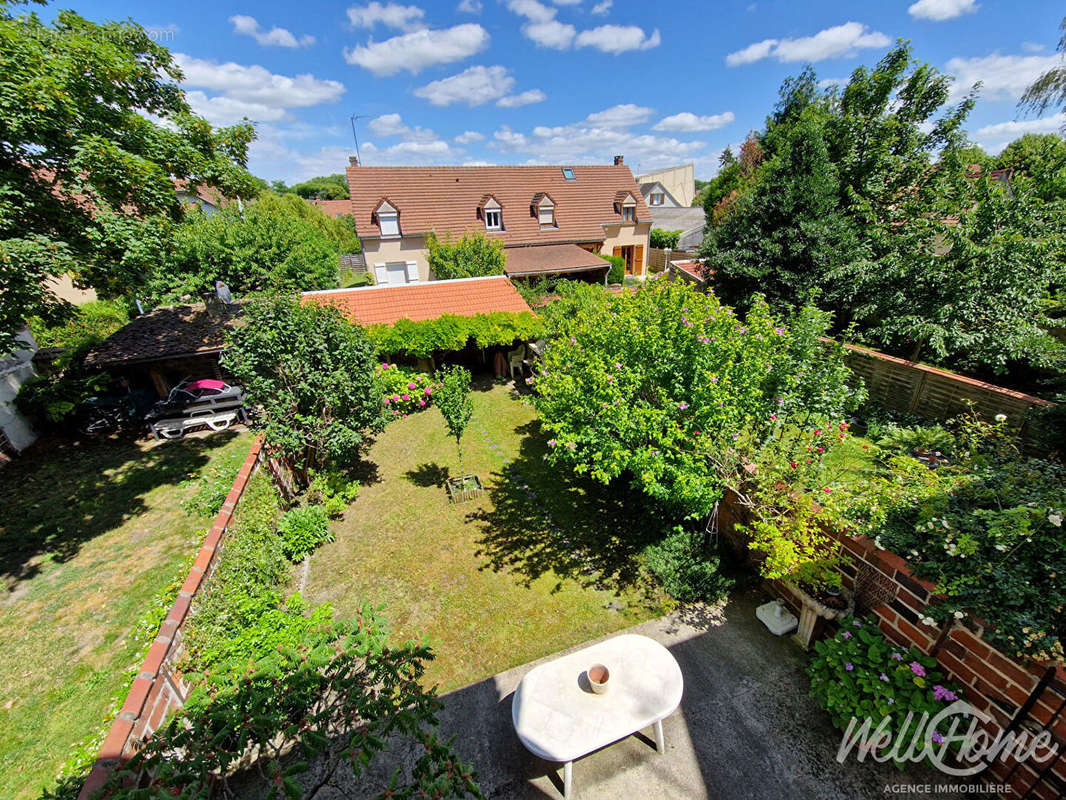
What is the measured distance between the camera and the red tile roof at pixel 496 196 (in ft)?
84.7

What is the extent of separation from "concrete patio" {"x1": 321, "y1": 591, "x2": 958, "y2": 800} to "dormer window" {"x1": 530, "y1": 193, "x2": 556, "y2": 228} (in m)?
28.1

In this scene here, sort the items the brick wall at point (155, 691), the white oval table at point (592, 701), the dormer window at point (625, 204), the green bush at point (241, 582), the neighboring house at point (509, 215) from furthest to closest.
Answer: the dormer window at point (625, 204) → the neighboring house at point (509, 215) → the green bush at point (241, 582) → the white oval table at point (592, 701) → the brick wall at point (155, 691)

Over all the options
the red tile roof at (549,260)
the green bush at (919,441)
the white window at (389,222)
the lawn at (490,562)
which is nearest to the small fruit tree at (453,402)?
the lawn at (490,562)

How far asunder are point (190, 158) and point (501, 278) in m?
10.7

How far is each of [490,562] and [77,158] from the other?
456 inches

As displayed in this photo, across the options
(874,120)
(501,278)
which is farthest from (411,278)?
(874,120)

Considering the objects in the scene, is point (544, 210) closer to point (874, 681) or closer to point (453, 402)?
point (453, 402)

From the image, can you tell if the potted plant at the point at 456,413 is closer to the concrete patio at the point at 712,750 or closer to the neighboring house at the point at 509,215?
the concrete patio at the point at 712,750

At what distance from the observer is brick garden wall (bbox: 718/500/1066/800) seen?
3.72 meters

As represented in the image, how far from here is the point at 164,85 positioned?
11422mm

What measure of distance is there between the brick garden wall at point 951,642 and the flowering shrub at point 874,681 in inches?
6.4

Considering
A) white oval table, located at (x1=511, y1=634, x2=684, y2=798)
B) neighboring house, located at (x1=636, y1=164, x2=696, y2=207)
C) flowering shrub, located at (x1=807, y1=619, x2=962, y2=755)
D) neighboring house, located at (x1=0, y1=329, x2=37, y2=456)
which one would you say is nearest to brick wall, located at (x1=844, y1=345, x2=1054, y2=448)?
flowering shrub, located at (x1=807, y1=619, x2=962, y2=755)

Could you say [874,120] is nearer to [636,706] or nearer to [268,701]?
[636,706]

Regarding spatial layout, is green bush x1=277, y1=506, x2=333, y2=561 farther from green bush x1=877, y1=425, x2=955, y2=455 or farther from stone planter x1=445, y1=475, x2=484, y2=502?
green bush x1=877, y1=425, x2=955, y2=455
